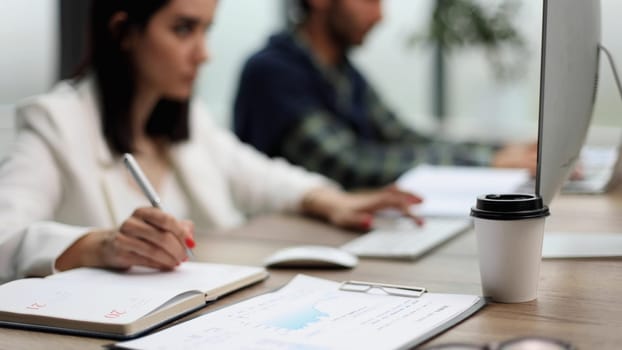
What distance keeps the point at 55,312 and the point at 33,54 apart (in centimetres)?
176

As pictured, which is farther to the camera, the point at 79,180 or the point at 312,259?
the point at 79,180

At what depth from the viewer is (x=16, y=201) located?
1419 mm

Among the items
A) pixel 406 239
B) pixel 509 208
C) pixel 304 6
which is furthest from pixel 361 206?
pixel 304 6

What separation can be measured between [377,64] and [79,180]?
333cm

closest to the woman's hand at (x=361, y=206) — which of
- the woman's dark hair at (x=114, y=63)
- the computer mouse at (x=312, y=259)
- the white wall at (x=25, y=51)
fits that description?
the computer mouse at (x=312, y=259)

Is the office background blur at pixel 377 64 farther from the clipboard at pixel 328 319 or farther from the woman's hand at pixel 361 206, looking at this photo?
the clipboard at pixel 328 319

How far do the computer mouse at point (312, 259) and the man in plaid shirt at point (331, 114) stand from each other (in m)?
1.02

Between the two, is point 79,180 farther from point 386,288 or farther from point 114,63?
point 386,288

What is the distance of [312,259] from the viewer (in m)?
1.29

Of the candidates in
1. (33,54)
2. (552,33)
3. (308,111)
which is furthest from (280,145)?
(552,33)

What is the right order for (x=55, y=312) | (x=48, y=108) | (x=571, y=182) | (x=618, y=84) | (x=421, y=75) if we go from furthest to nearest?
(x=421, y=75), (x=571, y=182), (x=48, y=108), (x=618, y=84), (x=55, y=312)

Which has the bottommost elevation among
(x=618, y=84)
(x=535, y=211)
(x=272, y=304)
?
(x=272, y=304)

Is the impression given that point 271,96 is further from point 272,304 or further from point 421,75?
point 421,75

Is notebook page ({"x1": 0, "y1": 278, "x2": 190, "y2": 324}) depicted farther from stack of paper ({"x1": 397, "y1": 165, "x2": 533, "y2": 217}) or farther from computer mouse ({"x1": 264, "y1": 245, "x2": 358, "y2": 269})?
stack of paper ({"x1": 397, "y1": 165, "x2": 533, "y2": 217})
